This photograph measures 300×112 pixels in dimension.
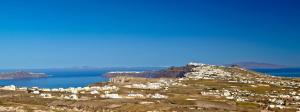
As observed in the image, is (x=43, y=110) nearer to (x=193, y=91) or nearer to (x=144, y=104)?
(x=144, y=104)

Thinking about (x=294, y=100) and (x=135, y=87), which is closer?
(x=294, y=100)

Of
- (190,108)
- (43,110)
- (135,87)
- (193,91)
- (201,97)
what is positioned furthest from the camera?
(135,87)

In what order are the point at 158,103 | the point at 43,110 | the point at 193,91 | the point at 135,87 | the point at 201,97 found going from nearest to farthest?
the point at 43,110
the point at 158,103
the point at 201,97
the point at 193,91
the point at 135,87

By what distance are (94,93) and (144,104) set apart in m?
40.0

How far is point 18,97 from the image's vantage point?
144 meters

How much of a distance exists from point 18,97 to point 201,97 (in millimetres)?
54997

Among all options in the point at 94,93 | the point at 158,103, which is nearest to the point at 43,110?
the point at 158,103

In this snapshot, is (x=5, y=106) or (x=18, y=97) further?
(x=18, y=97)

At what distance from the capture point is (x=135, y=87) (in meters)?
189

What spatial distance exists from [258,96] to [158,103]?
47.6m

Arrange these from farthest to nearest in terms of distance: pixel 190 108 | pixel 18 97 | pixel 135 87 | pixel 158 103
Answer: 1. pixel 135 87
2. pixel 18 97
3. pixel 158 103
4. pixel 190 108

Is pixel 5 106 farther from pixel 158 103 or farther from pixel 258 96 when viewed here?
pixel 258 96

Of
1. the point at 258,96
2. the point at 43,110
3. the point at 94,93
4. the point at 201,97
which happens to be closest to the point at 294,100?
the point at 258,96

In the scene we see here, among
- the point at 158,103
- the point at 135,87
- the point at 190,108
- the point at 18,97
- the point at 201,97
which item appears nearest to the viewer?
the point at 190,108
